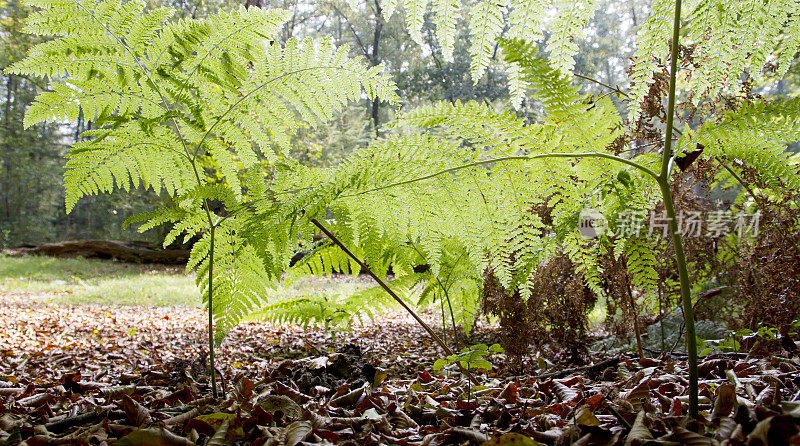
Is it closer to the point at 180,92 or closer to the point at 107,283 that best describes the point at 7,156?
the point at 107,283

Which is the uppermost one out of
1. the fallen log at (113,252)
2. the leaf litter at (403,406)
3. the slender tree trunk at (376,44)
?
the slender tree trunk at (376,44)

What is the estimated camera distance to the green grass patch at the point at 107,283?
7.53 metres

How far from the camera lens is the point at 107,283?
9.75 meters

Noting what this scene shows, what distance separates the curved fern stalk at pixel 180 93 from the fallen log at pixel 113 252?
549 inches

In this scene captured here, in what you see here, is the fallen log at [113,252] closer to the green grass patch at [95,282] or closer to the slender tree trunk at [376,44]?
the green grass patch at [95,282]

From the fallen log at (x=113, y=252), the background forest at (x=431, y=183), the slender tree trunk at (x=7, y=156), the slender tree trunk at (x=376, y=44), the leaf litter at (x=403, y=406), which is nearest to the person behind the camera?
the leaf litter at (x=403, y=406)

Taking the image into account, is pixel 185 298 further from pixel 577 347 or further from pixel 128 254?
pixel 128 254

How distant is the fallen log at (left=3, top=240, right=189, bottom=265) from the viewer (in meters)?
14.1

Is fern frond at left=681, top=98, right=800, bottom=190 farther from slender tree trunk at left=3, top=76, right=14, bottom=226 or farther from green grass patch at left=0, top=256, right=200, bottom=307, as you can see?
slender tree trunk at left=3, top=76, right=14, bottom=226

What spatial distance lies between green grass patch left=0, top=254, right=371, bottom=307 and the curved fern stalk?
3.85m

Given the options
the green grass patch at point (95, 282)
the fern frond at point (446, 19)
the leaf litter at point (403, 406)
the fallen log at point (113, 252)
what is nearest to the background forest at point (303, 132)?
the fallen log at point (113, 252)

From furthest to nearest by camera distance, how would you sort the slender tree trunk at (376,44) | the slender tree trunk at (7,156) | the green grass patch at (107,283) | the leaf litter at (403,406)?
the slender tree trunk at (376,44) < the slender tree trunk at (7,156) < the green grass patch at (107,283) < the leaf litter at (403,406)

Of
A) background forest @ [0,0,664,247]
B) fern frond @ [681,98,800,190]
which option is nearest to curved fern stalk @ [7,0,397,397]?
fern frond @ [681,98,800,190]

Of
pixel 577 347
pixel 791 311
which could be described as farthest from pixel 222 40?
pixel 791 311
